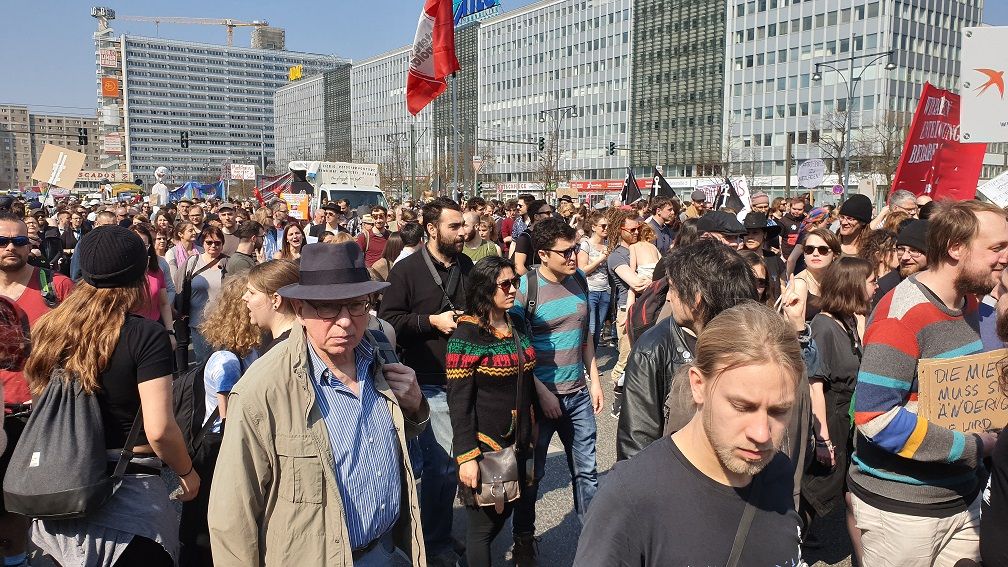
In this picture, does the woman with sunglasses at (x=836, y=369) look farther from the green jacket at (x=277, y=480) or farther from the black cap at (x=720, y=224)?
the green jacket at (x=277, y=480)

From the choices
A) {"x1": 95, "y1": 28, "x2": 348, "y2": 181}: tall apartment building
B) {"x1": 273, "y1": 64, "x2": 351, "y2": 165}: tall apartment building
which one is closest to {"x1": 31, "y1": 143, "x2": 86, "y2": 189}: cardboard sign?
{"x1": 273, "y1": 64, "x2": 351, "y2": 165}: tall apartment building

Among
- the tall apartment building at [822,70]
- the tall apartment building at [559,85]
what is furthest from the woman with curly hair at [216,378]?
the tall apartment building at [559,85]

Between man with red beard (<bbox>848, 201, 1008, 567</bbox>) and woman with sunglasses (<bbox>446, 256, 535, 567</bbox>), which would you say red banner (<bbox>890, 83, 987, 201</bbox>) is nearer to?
man with red beard (<bbox>848, 201, 1008, 567</bbox>)

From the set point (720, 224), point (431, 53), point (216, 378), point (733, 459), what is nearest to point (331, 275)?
point (216, 378)

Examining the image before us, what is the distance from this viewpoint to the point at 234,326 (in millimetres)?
4227

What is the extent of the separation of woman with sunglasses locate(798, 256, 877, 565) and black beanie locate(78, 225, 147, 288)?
342 centimetres

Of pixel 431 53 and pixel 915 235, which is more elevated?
pixel 431 53

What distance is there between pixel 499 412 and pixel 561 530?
1.46m

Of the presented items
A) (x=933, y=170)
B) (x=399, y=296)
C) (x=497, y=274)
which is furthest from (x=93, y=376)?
(x=933, y=170)

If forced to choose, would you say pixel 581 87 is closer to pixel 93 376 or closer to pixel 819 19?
pixel 819 19

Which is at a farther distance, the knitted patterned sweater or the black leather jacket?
the knitted patterned sweater

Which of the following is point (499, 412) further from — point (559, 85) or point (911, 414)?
point (559, 85)

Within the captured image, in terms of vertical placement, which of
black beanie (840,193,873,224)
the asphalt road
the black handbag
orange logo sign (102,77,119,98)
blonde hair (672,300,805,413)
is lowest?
the asphalt road

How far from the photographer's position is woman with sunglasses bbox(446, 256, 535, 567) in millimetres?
4226
